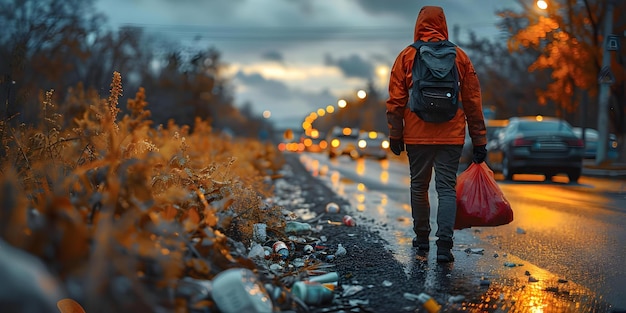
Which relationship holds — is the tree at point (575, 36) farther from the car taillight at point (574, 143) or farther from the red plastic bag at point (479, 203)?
the red plastic bag at point (479, 203)

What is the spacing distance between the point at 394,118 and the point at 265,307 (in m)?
2.65

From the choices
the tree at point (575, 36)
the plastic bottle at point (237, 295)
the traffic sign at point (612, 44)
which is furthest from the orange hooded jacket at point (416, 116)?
the tree at point (575, 36)

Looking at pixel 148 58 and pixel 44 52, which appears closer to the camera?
pixel 44 52

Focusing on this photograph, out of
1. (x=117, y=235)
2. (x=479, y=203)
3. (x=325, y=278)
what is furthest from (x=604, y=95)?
(x=117, y=235)

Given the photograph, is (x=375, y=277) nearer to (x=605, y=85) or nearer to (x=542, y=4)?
(x=605, y=85)

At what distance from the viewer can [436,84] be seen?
538 cm

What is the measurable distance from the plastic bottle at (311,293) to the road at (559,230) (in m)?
1.54

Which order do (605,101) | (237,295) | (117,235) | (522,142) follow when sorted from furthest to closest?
(605,101) → (522,142) → (237,295) → (117,235)

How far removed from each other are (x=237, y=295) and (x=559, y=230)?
17.1 ft

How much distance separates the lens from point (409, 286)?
4.52 metres

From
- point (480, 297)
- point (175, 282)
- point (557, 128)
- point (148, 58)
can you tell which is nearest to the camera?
point (175, 282)

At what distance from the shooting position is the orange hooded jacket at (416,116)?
5516mm

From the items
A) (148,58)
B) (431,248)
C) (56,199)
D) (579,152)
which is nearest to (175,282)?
(56,199)

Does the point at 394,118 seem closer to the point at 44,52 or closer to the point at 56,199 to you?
the point at 56,199
